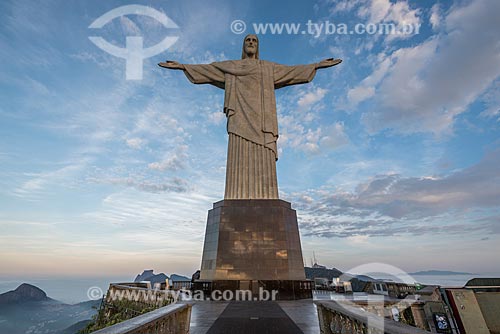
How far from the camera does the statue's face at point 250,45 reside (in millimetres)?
14272

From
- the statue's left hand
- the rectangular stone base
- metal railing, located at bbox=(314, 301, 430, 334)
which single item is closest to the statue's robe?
the statue's left hand

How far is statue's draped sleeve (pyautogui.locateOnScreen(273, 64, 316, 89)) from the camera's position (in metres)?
14.2

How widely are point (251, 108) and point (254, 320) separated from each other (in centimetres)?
938

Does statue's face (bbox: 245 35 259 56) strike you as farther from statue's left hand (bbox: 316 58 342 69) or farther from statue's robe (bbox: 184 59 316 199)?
statue's left hand (bbox: 316 58 342 69)

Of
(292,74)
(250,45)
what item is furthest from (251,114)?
(250,45)

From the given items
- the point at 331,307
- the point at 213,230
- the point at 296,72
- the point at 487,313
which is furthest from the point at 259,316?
the point at 296,72

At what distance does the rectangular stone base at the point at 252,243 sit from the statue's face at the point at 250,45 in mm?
7717

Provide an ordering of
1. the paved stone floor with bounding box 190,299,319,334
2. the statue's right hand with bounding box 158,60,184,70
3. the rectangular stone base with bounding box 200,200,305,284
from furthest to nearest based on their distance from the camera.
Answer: the statue's right hand with bounding box 158,60,184,70
the rectangular stone base with bounding box 200,200,305,284
the paved stone floor with bounding box 190,299,319,334

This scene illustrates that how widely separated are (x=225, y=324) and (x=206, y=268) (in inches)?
218

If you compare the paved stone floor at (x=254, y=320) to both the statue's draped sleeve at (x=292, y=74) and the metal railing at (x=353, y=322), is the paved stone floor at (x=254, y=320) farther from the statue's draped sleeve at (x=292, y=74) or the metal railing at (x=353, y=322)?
the statue's draped sleeve at (x=292, y=74)

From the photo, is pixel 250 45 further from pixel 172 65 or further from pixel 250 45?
pixel 172 65

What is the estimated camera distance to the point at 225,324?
550 centimetres

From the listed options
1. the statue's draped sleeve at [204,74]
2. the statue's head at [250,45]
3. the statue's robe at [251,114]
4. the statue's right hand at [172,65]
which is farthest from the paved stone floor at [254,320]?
the statue's head at [250,45]

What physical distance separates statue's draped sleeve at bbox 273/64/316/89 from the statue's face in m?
1.36
